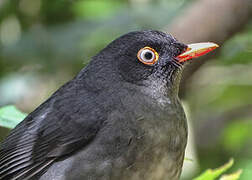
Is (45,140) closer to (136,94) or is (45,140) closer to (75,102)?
(75,102)

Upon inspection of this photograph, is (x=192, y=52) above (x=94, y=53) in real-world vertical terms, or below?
below

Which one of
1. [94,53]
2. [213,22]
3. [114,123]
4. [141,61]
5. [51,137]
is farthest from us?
[94,53]

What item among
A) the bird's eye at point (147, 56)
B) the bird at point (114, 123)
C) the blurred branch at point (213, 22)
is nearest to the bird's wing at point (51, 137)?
the bird at point (114, 123)

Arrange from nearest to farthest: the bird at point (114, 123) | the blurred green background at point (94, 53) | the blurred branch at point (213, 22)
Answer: the bird at point (114, 123) < the blurred branch at point (213, 22) < the blurred green background at point (94, 53)

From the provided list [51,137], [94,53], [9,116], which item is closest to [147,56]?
[51,137]

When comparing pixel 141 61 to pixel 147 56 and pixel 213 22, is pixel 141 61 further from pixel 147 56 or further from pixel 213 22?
pixel 213 22

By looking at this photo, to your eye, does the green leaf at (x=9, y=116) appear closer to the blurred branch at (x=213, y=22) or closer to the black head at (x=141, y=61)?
the black head at (x=141, y=61)

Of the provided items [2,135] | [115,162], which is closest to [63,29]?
[2,135]
